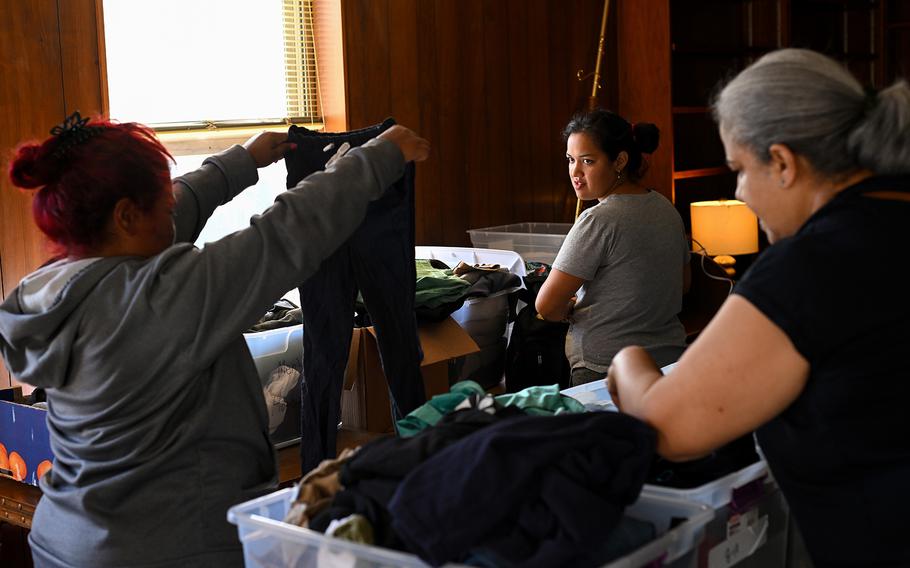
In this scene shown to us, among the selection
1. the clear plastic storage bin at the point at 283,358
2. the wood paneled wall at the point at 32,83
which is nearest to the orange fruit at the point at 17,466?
the wood paneled wall at the point at 32,83

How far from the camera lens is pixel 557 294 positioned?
8.88ft

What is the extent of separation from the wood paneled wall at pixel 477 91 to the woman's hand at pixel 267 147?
1668 mm

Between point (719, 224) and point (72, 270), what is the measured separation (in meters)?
3.83

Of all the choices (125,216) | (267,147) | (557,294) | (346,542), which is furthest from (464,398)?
(557,294)

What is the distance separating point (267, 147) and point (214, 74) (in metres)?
1.48

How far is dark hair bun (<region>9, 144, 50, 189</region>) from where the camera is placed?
5.08 feet

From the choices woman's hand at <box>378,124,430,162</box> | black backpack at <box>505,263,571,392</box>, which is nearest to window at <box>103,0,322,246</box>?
black backpack at <box>505,263,571,392</box>

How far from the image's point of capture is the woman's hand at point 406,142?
175 cm

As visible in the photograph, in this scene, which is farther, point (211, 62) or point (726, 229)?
point (726, 229)

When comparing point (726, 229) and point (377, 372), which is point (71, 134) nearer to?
point (377, 372)

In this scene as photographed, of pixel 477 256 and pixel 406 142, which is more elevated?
pixel 406 142

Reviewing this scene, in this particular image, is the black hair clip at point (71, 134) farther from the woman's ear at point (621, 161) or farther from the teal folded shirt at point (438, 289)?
the woman's ear at point (621, 161)

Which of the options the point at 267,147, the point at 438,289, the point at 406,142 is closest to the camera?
the point at 406,142

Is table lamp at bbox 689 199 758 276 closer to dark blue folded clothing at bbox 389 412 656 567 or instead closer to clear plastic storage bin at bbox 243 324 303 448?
clear plastic storage bin at bbox 243 324 303 448
